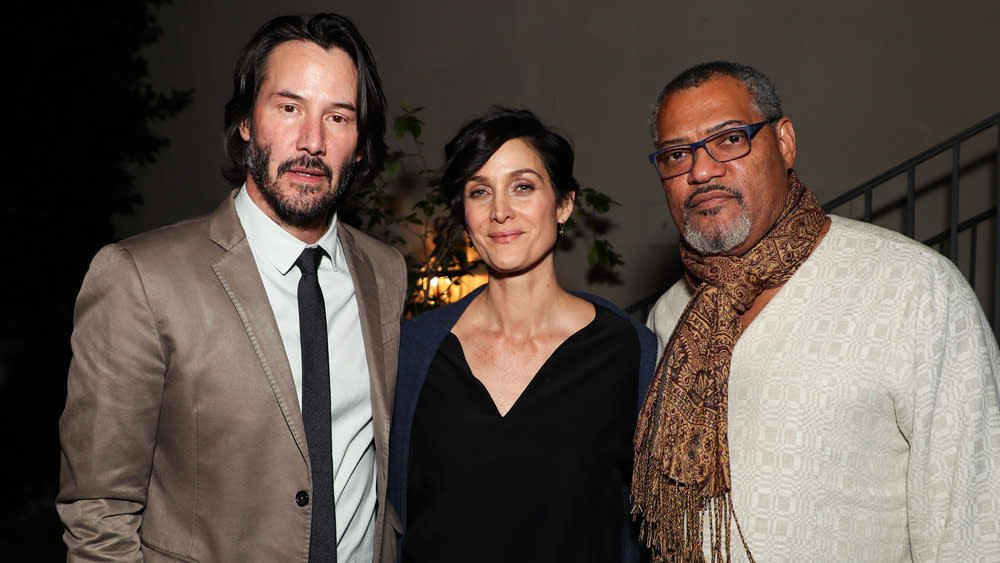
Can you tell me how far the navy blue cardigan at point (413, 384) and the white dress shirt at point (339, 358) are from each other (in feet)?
0.22

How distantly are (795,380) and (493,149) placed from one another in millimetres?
924

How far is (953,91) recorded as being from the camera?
3.93 m

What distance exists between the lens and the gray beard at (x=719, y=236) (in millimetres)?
1780

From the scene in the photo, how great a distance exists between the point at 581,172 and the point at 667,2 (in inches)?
44.9

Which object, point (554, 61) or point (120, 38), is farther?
point (120, 38)

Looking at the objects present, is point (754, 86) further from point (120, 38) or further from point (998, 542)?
point (120, 38)

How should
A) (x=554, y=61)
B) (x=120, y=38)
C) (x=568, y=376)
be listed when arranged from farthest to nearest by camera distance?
(x=120, y=38)
(x=554, y=61)
(x=568, y=376)

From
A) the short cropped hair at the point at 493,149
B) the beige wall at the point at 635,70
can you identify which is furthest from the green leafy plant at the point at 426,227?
the short cropped hair at the point at 493,149

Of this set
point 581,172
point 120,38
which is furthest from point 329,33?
point 120,38

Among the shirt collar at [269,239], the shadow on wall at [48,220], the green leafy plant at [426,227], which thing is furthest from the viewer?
the shadow on wall at [48,220]

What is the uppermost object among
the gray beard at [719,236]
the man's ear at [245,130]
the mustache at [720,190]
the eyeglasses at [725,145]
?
the man's ear at [245,130]

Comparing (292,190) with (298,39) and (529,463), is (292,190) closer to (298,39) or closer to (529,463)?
(298,39)

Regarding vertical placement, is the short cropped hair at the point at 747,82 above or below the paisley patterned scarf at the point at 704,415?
above

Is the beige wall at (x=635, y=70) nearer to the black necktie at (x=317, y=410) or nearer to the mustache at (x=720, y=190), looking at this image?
the mustache at (x=720, y=190)
